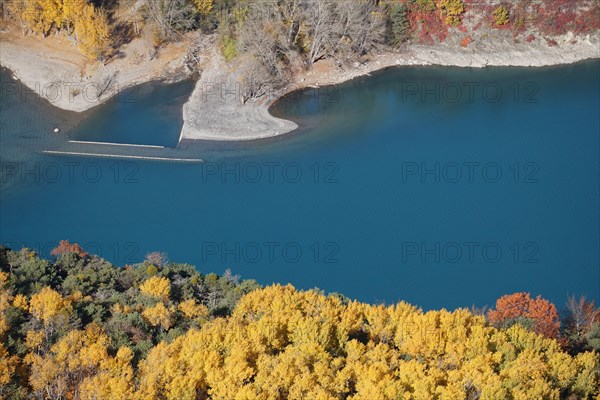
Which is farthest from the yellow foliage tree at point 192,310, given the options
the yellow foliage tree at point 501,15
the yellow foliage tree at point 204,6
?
the yellow foliage tree at point 501,15

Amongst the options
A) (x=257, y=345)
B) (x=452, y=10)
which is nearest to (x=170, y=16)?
(x=452, y=10)

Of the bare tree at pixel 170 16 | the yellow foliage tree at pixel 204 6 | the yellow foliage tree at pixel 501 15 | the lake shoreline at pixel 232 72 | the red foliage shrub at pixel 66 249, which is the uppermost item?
the yellow foliage tree at pixel 501 15

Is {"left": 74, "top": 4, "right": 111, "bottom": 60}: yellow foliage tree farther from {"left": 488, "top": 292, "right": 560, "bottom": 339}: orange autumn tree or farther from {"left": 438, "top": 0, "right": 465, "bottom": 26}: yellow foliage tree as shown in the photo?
{"left": 488, "top": 292, "right": 560, "bottom": 339}: orange autumn tree

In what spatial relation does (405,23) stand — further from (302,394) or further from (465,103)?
(302,394)

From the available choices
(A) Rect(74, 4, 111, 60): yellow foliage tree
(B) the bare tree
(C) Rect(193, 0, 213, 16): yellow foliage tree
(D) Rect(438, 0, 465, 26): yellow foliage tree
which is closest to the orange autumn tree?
(D) Rect(438, 0, 465, 26): yellow foliage tree

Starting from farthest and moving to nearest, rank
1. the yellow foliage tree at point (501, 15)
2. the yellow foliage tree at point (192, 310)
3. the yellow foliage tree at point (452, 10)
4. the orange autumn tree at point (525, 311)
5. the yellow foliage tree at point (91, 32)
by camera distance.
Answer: the yellow foliage tree at point (452, 10), the yellow foliage tree at point (501, 15), the yellow foliage tree at point (91, 32), the orange autumn tree at point (525, 311), the yellow foliage tree at point (192, 310)

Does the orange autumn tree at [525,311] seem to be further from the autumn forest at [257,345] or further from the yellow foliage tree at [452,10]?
the yellow foliage tree at [452,10]

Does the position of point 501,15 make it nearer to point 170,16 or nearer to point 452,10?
point 452,10
